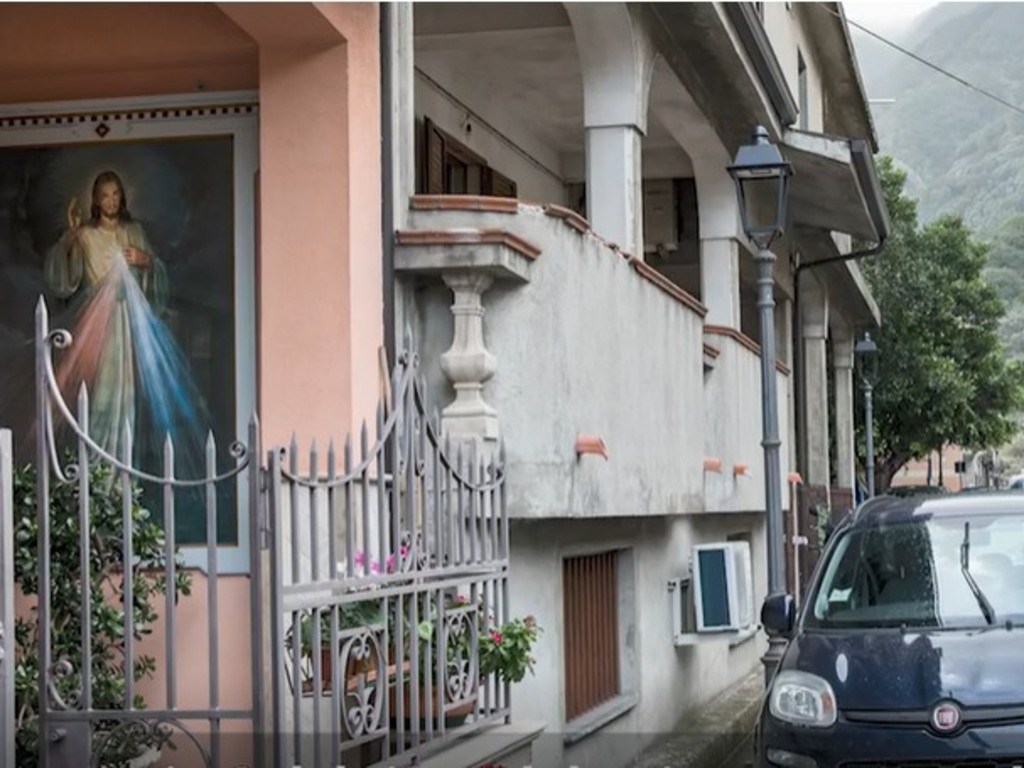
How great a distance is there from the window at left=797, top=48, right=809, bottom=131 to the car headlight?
16.8 m

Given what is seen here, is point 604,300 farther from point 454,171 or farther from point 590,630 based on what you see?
point 454,171

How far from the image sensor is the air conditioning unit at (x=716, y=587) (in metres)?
13.8

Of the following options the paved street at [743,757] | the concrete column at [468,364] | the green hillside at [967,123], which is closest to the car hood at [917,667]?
the concrete column at [468,364]

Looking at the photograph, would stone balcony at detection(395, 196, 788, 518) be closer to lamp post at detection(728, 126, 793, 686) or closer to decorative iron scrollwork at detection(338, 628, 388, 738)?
lamp post at detection(728, 126, 793, 686)

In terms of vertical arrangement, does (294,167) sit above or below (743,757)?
above

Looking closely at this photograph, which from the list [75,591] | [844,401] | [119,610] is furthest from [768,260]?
[844,401]

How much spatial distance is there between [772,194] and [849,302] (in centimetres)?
1675

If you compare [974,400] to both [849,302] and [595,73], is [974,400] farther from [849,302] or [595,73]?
[595,73]

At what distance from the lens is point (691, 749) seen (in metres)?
12.0

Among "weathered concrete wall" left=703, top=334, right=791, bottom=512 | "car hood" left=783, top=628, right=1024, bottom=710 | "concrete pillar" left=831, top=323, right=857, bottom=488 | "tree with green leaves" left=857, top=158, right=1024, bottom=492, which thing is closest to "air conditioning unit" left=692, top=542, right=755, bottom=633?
"weathered concrete wall" left=703, top=334, right=791, bottom=512

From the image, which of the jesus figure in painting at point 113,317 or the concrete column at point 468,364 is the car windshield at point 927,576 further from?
the jesus figure in painting at point 113,317

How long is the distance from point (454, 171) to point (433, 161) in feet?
4.10

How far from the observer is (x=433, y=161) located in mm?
12922

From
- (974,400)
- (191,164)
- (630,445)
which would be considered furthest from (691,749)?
(974,400)
